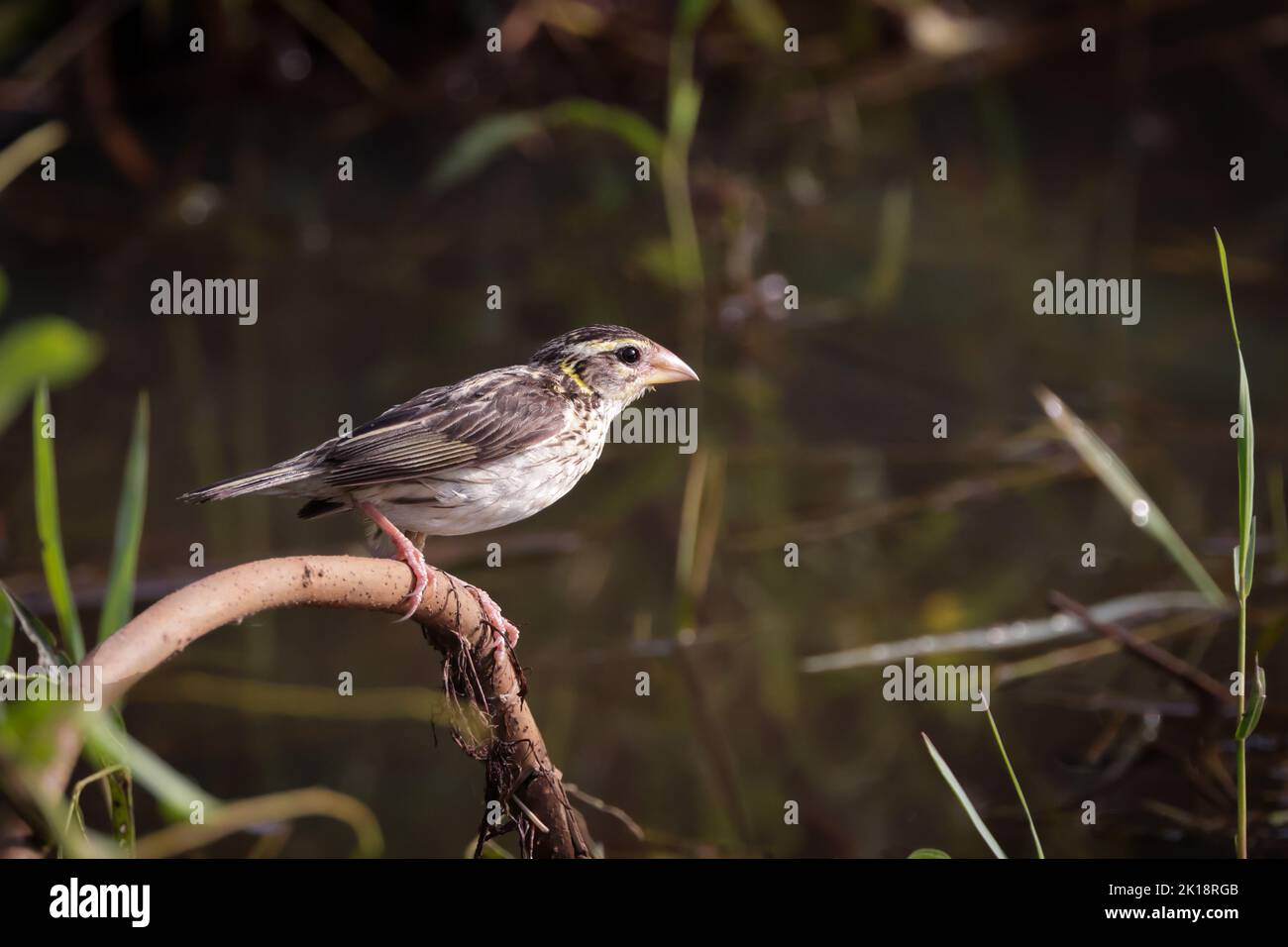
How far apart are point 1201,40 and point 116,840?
11550mm

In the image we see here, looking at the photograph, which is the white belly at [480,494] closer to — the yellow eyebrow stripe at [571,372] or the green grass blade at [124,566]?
the yellow eyebrow stripe at [571,372]

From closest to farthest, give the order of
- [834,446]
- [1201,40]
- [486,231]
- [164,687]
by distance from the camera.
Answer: [164,687]
[834,446]
[486,231]
[1201,40]

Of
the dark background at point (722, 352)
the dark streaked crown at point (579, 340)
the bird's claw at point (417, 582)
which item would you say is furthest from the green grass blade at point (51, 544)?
the dark background at point (722, 352)

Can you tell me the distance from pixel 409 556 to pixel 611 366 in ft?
2.63

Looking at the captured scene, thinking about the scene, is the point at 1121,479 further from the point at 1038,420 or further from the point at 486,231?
the point at 486,231

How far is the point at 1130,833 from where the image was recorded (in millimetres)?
4746

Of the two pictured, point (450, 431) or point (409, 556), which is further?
point (450, 431)

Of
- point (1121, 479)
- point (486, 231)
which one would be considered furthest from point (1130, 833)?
point (486, 231)

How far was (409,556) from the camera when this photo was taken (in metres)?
3.19

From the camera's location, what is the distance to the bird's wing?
3.38 m

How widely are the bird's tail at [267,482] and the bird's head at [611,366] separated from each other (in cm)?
67

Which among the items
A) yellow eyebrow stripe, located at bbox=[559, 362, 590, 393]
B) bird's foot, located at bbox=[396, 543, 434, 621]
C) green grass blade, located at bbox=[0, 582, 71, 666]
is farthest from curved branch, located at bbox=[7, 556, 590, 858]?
yellow eyebrow stripe, located at bbox=[559, 362, 590, 393]

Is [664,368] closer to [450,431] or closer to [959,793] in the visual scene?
[450,431]

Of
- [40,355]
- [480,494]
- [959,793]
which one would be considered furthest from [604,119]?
[40,355]
